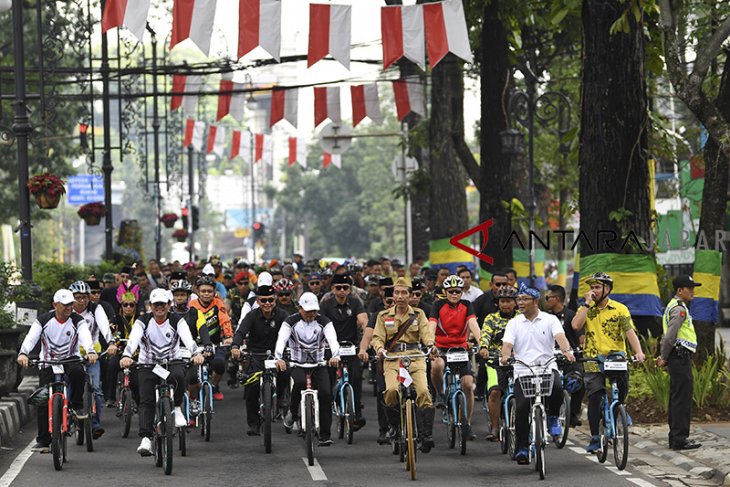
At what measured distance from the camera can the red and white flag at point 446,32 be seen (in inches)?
870

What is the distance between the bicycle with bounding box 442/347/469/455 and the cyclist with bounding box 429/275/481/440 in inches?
7.6

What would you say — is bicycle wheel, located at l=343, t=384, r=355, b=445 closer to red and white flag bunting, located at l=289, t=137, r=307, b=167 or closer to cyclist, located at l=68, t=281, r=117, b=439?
cyclist, located at l=68, t=281, r=117, b=439

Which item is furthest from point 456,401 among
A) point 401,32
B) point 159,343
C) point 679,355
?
point 401,32

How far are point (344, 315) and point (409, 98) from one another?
19.2 m

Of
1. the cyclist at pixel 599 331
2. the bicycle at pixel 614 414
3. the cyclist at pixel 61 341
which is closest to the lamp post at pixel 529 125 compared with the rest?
the cyclist at pixel 599 331

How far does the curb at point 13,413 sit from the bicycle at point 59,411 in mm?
1624

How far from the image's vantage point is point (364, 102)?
37188 mm

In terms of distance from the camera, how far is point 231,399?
2183cm

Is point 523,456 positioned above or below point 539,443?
below

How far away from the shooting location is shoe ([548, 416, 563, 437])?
50.6 feet

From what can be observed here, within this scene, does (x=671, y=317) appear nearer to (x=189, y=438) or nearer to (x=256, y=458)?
(x=256, y=458)

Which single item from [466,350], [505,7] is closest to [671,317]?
[466,350]

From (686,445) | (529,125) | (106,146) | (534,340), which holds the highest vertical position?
(106,146)

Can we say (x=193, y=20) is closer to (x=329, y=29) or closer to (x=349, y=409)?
(x=329, y=29)
